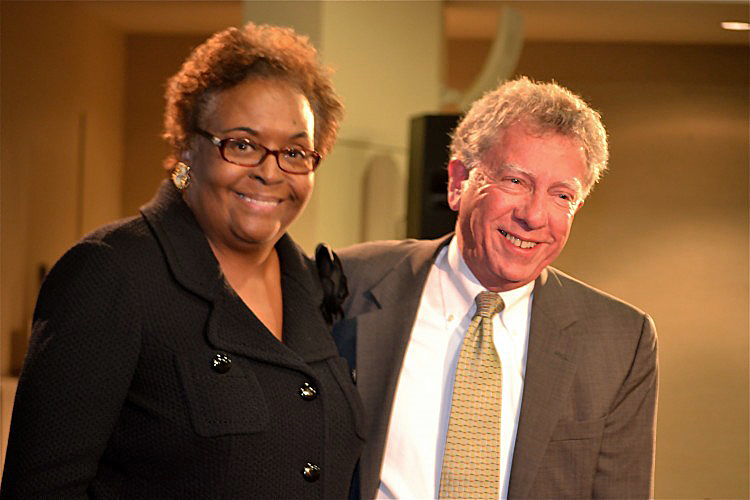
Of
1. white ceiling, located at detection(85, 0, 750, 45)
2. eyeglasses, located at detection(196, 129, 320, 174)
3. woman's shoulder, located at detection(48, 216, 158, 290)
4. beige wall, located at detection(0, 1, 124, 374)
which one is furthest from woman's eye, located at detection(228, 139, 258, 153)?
beige wall, located at detection(0, 1, 124, 374)

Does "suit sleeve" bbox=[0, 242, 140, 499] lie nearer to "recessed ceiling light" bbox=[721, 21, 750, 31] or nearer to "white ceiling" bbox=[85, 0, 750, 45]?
"white ceiling" bbox=[85, 0, 750, 45]

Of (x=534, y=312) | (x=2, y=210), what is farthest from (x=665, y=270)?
(x=2, y=210)

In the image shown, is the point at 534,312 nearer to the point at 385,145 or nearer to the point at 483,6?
the point at 385,145

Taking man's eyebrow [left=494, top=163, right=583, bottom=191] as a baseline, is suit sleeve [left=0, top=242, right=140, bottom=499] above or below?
below

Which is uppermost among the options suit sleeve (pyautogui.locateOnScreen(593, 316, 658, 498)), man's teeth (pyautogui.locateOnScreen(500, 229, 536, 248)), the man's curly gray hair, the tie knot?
the man's curly gray hair

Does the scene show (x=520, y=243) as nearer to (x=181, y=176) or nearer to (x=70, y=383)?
(x=181, y=176)

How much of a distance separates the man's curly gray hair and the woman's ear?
0.04m

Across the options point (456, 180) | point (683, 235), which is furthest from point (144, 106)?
point (456, 180)

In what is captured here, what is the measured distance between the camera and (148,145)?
289 inches

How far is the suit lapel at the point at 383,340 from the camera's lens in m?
2.05

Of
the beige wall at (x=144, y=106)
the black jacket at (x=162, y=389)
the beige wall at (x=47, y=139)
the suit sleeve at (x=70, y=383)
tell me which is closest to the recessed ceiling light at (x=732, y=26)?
the black jacket at (x=162, y=389)

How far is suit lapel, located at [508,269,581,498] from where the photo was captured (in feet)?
6.57

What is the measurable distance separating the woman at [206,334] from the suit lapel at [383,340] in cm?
14

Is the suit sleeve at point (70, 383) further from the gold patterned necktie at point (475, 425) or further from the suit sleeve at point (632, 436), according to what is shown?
the suit sleeve at point (632, 436)
